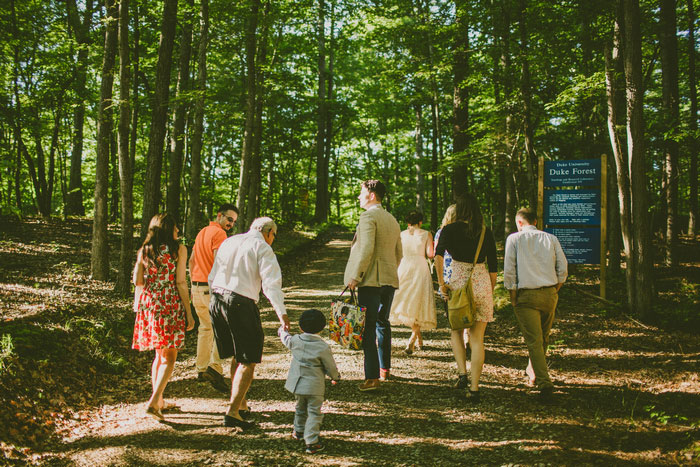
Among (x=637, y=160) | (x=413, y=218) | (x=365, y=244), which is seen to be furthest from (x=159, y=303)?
(x=637, y=160)

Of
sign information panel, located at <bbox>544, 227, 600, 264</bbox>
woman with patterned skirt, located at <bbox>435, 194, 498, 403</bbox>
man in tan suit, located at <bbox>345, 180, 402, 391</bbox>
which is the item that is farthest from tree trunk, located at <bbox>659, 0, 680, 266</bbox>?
man in tan suit, located at <bbox>345, 180, 402, 391</bbox>

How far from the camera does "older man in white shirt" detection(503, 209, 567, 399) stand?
5.46 meters

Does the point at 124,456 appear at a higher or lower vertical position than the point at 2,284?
lower

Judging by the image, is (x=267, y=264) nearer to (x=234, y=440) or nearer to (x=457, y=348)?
(x=234, y=440)

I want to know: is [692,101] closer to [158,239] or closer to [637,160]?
[637,160]

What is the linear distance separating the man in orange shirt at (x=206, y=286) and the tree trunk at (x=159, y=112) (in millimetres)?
4713

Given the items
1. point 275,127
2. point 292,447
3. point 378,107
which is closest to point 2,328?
point 292,447

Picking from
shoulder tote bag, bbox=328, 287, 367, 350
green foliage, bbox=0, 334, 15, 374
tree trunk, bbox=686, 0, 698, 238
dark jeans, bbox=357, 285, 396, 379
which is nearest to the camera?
green foliage, bbox=0, 334, 15, 374

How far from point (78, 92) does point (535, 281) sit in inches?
648

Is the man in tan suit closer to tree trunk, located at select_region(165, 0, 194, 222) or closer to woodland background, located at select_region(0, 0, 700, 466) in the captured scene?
woodland background, located at select_region(0, 0, 700, 466)

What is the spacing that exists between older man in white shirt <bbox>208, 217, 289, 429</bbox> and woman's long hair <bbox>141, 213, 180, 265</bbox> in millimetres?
687

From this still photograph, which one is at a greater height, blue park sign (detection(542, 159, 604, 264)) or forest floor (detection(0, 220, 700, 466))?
blue park sign (detection(542, 159, 604, 264))

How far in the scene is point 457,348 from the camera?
5.70m

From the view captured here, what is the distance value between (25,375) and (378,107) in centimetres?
2733
